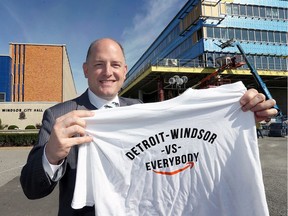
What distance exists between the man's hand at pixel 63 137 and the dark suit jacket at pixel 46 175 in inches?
3.6

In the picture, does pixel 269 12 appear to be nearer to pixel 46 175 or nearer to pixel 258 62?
pixel 258 62

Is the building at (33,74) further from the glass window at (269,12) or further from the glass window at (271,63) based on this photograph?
the glass window at (269,12)

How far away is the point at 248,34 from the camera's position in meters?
32.5

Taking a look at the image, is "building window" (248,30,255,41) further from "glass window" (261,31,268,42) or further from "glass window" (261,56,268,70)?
"glass window" (261,56,268,70)

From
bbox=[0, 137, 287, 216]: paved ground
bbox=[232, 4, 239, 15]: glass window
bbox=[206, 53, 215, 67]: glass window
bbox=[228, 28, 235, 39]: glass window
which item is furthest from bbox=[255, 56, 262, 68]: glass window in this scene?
bbox=[0, 137, 287, 216]: paved ground

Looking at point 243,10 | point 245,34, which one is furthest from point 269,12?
point 245,34

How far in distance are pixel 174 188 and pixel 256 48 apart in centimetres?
3463

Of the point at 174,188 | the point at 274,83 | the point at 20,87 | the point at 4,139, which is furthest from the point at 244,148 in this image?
the point at 20,87

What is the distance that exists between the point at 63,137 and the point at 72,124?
0.39 feet

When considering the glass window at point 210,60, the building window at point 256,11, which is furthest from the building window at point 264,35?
the glass window at point 210,60

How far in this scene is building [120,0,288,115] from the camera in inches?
1120

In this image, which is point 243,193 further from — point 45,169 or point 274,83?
point 274,83

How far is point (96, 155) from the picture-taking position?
1908mm

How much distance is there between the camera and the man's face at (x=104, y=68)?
1.95 metres
